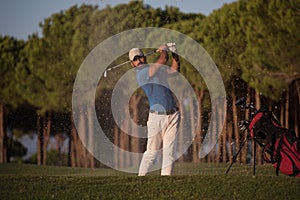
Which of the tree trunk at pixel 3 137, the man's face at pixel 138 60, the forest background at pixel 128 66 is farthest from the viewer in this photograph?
the tree trunk at pixel 3 137

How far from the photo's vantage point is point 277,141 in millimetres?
10656

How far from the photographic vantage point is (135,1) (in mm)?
26828

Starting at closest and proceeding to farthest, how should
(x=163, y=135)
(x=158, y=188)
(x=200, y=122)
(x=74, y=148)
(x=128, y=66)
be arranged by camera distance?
(x=158, y=188)
(x=163, y=135)
(x=128, y=66)
(x=200, y=122)
(x=74, y=148)

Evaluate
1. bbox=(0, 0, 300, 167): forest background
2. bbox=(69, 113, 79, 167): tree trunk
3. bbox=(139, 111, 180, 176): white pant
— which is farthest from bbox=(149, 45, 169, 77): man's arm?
bbox=(69, 113, 79, 167): tree trunk

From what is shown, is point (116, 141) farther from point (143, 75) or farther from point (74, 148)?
point (143, 75)

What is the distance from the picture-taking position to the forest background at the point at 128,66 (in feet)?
73.1

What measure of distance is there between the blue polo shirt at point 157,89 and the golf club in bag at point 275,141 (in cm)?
135

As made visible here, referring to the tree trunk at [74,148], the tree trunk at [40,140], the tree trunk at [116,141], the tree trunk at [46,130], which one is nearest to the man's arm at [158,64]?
the tree trunk at [116,141]

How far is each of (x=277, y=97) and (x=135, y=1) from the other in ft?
22.9

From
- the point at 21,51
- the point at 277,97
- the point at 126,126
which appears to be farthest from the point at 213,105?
the point at 21,51

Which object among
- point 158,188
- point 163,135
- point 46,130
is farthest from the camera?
point 46,130

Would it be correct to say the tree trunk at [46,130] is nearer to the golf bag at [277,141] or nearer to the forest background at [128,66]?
the forest background at [128,66]

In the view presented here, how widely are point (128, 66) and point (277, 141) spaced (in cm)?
1266

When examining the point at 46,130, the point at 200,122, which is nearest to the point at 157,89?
the point at 200,122
